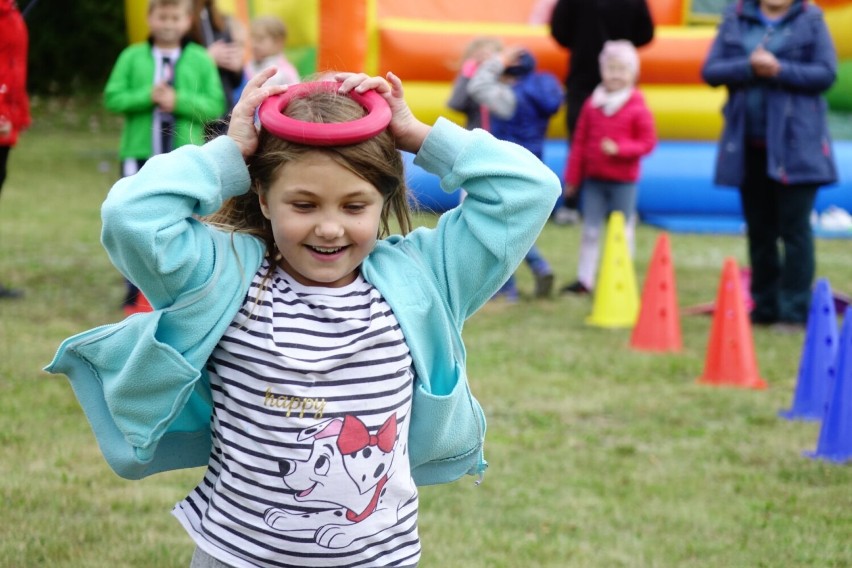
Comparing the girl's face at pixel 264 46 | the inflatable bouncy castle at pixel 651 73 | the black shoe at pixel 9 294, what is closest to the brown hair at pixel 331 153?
the black shoe at pixel 9 294

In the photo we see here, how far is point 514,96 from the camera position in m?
8.84

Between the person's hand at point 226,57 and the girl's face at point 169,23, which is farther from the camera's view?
the person's hand at point 226,57

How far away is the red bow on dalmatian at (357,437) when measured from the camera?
2455 mm

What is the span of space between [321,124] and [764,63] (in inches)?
216

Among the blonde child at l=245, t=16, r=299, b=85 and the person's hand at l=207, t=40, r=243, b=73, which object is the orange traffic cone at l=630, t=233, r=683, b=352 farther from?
the blonde child at l=245, t=16, r=299, b=85

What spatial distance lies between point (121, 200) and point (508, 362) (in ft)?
14.6

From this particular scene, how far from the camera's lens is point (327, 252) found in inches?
97.3

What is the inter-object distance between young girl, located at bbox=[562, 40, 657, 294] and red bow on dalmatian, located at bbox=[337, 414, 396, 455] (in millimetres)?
6354

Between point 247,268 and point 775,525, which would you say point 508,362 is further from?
point 247,268

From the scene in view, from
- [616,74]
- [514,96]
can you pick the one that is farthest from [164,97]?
[616,74]

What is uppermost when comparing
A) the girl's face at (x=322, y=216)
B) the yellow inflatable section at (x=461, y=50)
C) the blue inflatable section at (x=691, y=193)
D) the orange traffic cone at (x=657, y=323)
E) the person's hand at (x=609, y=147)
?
the girl's face at (x=322, y=216)

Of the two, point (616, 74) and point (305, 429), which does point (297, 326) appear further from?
point (616, 74)

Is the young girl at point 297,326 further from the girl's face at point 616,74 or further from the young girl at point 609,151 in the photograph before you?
the girl's face at point 616,74

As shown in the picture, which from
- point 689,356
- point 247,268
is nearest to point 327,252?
point 247,268
